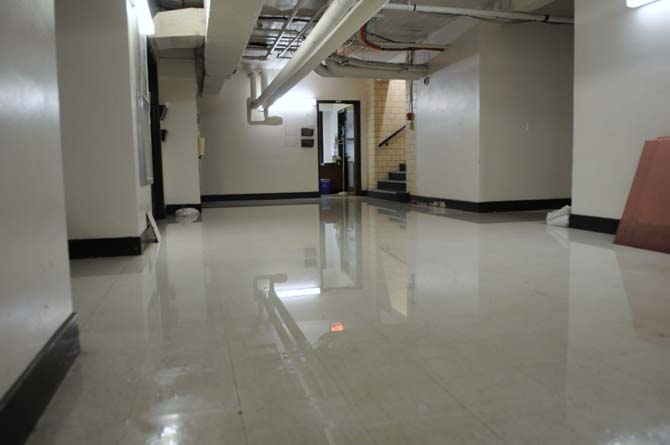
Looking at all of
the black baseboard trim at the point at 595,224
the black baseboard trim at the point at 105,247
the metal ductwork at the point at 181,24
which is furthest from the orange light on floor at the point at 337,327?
the metal ductwork at the point at 181,24

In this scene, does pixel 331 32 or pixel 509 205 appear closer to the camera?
pixel 331 32

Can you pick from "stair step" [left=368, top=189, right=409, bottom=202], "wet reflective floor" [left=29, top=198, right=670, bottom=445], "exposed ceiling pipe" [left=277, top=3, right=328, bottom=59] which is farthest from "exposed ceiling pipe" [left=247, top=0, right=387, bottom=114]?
"stair step" [left=368, top=189, right=409, bottom=202]

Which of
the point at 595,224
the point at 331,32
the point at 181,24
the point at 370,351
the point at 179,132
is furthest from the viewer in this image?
the point at 179,132

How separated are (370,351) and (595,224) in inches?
176

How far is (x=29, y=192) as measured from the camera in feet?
5.51

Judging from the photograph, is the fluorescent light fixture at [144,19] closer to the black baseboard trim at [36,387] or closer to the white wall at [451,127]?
the black baseboard trim at [36,387]

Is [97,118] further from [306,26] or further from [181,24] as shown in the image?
[306,26]

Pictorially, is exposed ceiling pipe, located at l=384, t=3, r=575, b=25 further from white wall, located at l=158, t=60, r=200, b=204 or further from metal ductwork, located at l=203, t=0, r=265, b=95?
white wall, located at l=158, t=60, r=200, b=204

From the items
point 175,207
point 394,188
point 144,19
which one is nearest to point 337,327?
point 144,19

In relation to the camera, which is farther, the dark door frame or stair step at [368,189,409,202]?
stair step at [368,189,409,202]

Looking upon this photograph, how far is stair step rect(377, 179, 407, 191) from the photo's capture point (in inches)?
427

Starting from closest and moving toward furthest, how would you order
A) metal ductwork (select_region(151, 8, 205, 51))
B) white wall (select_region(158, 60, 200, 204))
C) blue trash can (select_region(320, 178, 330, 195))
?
metal ductwork (select_region(151, 8, 205, 51)) → white wall (select_region(158, 60, 200, 204)) → blue trash can (select_region(320, 178, 330, 195))

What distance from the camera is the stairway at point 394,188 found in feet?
34.0

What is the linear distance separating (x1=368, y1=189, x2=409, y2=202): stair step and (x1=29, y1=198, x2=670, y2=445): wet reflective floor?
593cm
